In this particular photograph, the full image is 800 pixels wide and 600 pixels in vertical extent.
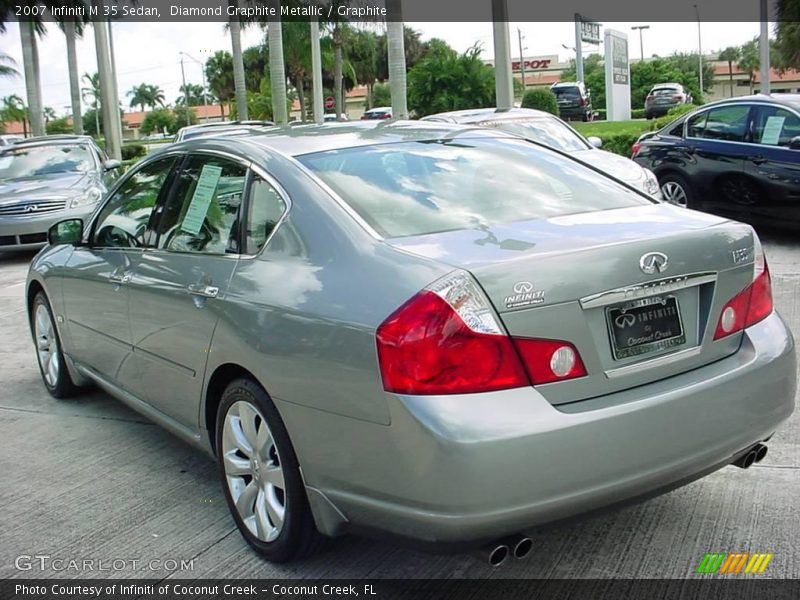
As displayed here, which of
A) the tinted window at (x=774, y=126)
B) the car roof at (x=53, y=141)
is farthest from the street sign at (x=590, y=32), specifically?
the tinted window at (x=774, y=126)

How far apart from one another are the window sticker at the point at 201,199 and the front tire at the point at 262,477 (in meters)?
0.87

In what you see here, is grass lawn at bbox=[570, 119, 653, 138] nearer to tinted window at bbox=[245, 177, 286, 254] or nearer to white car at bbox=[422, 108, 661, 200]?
white car at bbox=[422, 108, 661, 200]

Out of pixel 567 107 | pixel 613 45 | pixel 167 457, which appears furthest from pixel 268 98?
pixel 167 457

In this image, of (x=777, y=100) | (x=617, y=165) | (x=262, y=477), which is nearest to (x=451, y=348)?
(x=262, y=477)

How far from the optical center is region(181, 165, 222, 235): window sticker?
4004 mm

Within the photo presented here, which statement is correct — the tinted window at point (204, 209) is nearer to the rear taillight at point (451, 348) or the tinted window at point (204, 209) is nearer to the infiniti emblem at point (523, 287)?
the rear taillight at point (451, 348)

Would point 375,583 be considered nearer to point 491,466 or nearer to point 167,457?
point 491,466

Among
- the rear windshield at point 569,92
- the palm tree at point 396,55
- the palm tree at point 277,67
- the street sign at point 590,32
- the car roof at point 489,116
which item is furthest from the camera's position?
the street sign at point 590,32

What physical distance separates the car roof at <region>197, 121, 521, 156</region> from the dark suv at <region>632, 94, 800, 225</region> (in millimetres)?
6255

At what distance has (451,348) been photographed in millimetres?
2691

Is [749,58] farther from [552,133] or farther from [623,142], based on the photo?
[552,133]

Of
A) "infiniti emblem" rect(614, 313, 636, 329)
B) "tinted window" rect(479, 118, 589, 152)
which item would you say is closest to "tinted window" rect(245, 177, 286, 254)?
"infiniti emblem" rect(614, 313, 636, 329)

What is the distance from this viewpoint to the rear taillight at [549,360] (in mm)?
2742

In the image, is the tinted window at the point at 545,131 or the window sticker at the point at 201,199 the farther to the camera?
the tinted window at the point at 545,131
